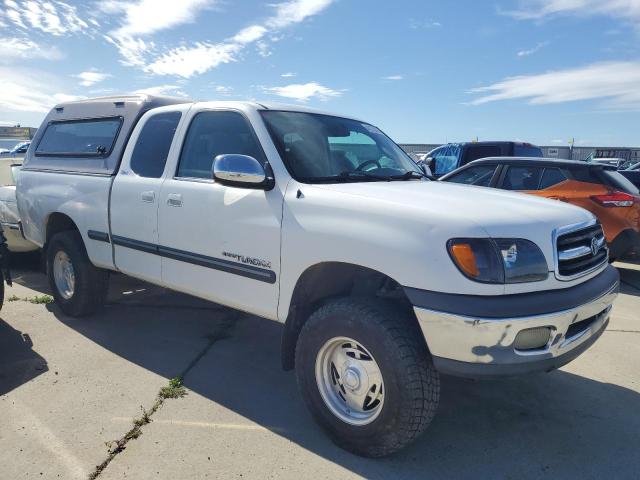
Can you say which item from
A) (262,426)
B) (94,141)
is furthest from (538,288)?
(94,141)

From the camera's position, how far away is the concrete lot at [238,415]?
8.84ft

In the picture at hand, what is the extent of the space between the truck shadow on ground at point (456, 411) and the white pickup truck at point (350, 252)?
0.29 m

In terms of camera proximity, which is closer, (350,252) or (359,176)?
(350,252)

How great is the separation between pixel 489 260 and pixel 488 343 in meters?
0.39

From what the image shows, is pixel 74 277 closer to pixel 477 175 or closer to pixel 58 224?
pixel 58 224

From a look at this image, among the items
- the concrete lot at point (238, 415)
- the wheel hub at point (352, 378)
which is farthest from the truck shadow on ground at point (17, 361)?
the wheel hub at point (352, 378)

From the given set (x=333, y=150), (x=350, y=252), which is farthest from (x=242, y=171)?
(x=350, y=252)

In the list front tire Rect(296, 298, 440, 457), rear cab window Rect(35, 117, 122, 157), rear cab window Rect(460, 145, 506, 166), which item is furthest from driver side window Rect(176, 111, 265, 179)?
rear cab window Rect(460, 145, 506, 166)

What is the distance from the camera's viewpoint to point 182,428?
3027 mm

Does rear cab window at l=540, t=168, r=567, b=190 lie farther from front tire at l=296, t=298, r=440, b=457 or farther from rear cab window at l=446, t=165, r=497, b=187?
front tire at l=296, t=298, r=440, b=457

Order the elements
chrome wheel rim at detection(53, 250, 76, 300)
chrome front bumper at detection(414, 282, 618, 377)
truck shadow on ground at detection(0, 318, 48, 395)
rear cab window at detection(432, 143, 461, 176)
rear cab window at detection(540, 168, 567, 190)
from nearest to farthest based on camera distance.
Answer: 1. chrome front bumper at detection(414, 282, 618, 377)
2. truck shadow on ground at detection(0, 318, 48, 395)
3. chrome wheel rim at detection(53, 250, 76, 300)
4. rear cab window at detection(540, 168, 567, 190)
5. rear cab window at detection(432, 143, 461, 176)

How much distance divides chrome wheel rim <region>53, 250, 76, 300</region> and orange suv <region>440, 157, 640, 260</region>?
4673 mm

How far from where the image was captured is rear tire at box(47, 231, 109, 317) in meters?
4.71

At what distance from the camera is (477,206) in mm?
2695
